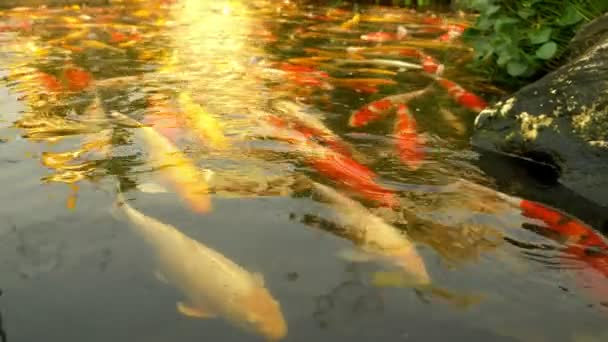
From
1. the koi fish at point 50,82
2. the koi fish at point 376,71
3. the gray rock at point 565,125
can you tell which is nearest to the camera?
the gray rock at point 565,125

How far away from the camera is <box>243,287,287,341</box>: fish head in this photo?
2.23 meters

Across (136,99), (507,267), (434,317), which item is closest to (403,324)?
(434,317)

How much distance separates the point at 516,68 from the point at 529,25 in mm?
434

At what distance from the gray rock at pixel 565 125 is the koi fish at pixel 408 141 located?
1.48 feet

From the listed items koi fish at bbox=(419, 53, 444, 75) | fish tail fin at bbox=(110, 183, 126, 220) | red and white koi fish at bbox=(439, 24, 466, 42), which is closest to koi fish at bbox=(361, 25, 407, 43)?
red and white koi fish at bbox=(439, 24, 466, 42)

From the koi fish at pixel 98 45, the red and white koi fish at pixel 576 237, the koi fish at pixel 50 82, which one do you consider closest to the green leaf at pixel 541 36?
the red and white koi fish at pixel 576 237

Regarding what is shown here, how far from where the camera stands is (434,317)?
237 centimetres

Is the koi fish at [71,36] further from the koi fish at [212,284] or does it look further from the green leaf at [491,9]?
the koi fish at [212,284]

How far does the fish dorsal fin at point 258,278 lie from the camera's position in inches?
99.3

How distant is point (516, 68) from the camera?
17.8 feet

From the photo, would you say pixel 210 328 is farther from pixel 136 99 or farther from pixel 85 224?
pixel 136 99

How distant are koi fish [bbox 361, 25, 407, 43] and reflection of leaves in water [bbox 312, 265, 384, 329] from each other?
666 cm

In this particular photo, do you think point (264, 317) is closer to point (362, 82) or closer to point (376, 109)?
point (376, 109)

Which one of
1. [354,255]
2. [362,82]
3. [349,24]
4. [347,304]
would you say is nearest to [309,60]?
[362,82]
